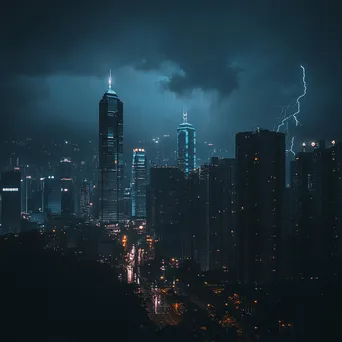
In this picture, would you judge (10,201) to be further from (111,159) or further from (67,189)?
(111,159)

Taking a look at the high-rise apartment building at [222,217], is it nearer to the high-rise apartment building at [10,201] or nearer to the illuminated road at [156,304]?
the illuminated road at [156,304]

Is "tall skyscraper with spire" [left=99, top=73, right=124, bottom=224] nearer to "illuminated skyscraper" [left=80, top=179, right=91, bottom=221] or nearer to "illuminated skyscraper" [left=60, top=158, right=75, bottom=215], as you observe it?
"illuminated skyscraper" [left=80, top=179, right=91, bottom=221]

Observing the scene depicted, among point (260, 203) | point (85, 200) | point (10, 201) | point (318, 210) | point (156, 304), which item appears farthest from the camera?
point (85, 200)

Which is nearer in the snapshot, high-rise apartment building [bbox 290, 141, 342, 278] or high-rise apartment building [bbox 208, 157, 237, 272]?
high-rise apartment building [bbox 290, 141, 342, 278]

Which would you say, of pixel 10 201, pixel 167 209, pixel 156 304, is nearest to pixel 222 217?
pixel 156 304

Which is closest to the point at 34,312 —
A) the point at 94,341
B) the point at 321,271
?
the point at 94,341

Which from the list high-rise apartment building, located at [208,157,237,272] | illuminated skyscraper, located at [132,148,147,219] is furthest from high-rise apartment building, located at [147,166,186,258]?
illuminated skyscraper, located at [132,148,147,219]
